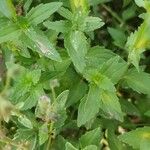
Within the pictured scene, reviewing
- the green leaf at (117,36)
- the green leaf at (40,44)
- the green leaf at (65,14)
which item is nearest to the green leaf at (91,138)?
the green leaf at (40,44)

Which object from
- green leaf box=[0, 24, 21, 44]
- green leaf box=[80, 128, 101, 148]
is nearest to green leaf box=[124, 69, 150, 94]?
green leaf box=[80, 128, 101, 148]

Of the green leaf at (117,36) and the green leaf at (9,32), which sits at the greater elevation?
the green leaf at (9,32)

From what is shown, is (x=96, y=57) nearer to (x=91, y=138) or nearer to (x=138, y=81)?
(x=138, y=81)

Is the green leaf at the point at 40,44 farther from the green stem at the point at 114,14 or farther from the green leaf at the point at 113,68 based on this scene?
the green stem at the point at 114,14

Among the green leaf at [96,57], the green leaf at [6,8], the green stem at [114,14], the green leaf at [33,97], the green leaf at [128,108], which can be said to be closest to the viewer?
the green leaf at [6,8]

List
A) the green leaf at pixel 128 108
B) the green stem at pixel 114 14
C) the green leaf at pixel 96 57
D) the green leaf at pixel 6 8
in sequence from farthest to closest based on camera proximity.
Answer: the green stem at pixel 114 14
the green leaf at pixel 128 108
the green leaf at pixel 96 57
the green leaf at pixel 6 8

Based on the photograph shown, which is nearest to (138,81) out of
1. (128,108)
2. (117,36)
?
(128,108)
